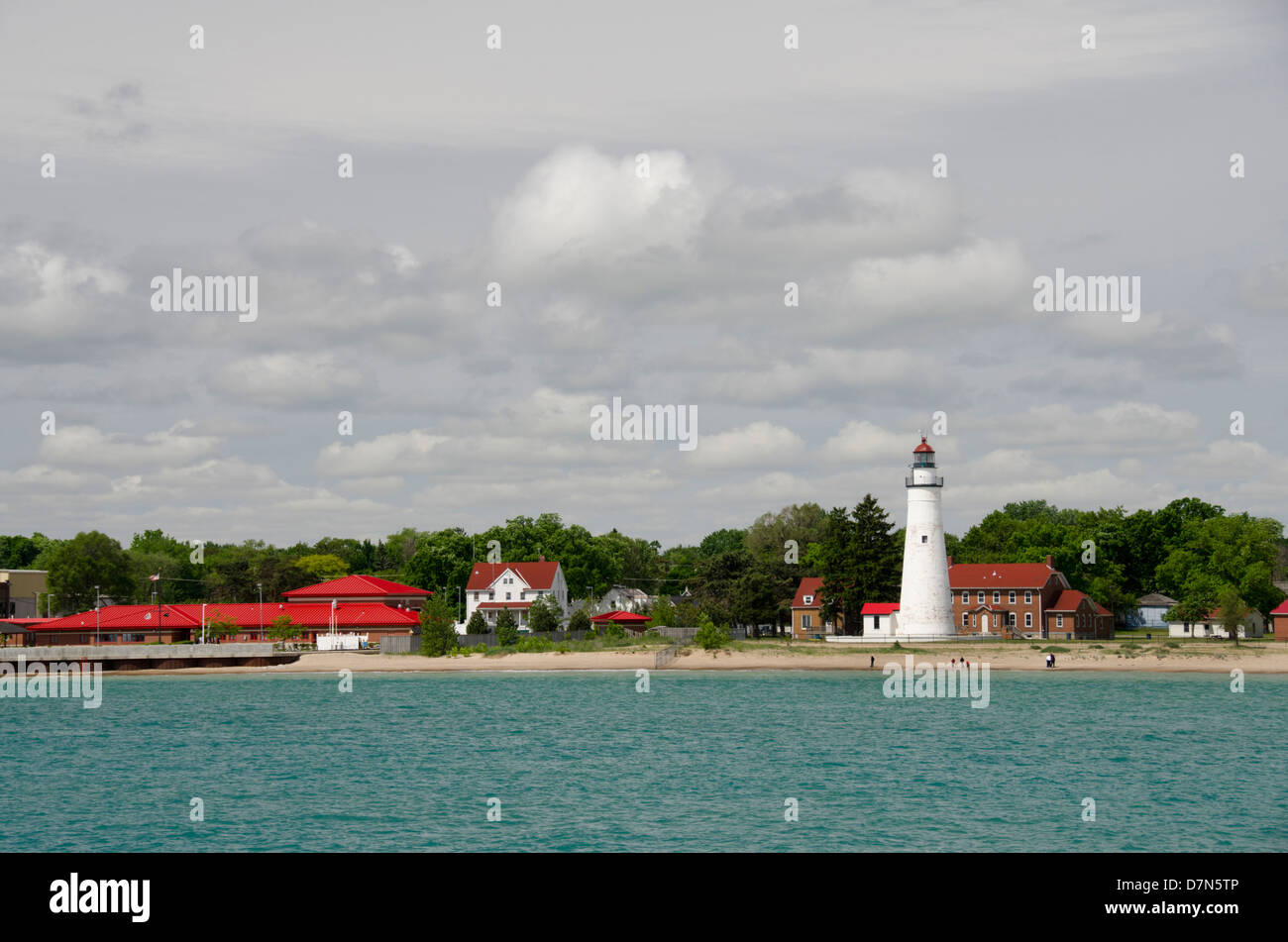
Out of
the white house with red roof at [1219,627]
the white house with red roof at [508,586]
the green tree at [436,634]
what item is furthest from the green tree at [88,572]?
the white house with red roof at [1219,627]

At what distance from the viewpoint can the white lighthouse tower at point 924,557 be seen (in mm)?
89000

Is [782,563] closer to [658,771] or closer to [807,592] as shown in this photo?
[807,592]

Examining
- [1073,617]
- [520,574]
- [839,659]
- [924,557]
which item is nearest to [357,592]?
[520,574]

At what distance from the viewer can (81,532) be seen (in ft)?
467

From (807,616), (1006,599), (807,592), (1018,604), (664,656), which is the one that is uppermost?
(807,592)

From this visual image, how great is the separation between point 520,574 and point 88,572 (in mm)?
51294

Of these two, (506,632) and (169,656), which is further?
(506,632)

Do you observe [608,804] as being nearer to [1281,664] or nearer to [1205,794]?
[1205,794]

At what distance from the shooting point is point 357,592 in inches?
4685

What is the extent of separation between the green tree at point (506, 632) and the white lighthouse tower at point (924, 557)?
1267 inches

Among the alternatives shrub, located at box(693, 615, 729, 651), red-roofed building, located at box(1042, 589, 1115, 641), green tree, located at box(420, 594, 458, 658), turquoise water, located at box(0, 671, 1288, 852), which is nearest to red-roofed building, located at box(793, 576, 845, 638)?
shrub, located at box(693, 615, 729, 651)
